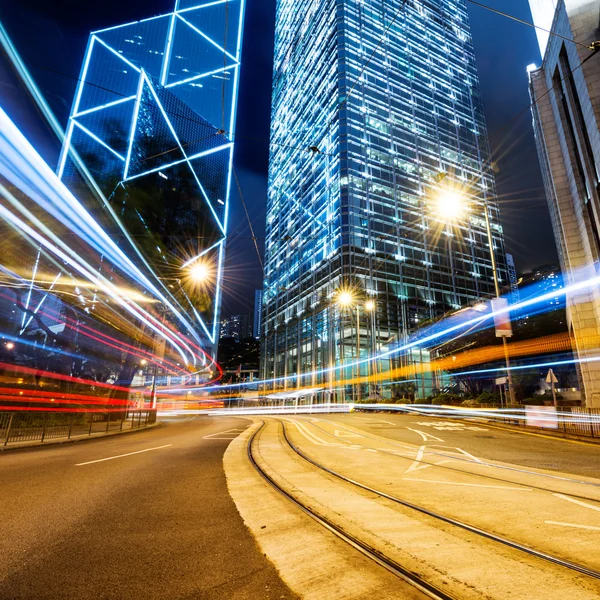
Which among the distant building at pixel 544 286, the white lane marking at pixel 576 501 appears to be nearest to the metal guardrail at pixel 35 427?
the white lane marking at pixel 576 501

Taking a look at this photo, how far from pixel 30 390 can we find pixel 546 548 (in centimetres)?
3174

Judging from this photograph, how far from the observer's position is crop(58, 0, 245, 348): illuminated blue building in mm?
38750

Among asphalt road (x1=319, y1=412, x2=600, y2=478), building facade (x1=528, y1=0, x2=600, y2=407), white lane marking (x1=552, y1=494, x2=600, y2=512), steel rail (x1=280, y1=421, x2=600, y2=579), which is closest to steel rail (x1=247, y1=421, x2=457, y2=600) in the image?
steel rail (x1=280, y1=421, x2=600, y2=579)

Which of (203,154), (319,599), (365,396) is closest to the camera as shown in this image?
(319,599)

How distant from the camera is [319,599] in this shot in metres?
2.77

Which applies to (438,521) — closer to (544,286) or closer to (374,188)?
(544,286)

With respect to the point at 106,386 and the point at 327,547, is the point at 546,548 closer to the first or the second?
the point at 327,547

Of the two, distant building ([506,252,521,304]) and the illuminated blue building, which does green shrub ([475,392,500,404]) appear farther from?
the illuminated blue building

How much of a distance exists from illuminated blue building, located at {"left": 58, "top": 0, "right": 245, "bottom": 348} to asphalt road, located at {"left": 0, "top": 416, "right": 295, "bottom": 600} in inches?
963

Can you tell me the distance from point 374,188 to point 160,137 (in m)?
39.8

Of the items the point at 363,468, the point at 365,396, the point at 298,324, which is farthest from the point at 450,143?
the point at 363,468

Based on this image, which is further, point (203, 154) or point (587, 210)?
point (203, 154)

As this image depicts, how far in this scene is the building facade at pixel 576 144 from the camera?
21641 millimetres

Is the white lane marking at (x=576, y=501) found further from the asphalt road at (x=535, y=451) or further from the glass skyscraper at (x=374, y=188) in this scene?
the glass skyscraper at (x=374, y=188)
